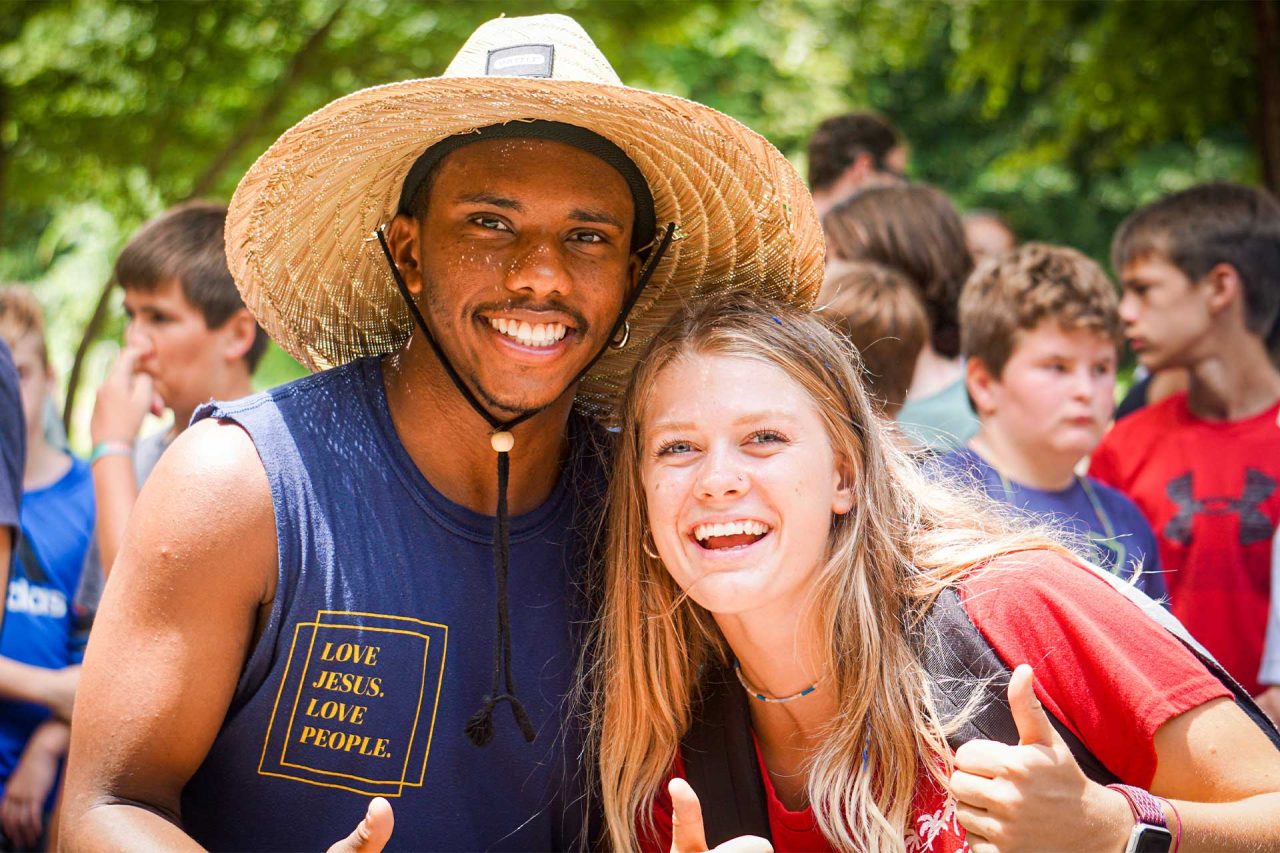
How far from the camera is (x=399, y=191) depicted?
2.93 metres

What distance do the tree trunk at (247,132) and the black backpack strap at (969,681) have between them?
6.96 meters

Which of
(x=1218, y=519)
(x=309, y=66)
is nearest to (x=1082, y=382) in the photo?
(x=1218, y=519)

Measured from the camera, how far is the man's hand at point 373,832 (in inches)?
79.7

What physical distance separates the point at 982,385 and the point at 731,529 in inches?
77.3

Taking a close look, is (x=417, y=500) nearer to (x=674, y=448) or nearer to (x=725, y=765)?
(x=674, y=448)

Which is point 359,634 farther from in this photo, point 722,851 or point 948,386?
point 948,386

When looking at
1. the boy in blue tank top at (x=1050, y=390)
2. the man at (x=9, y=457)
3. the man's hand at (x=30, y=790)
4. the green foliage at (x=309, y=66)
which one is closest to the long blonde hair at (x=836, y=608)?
the boy in blue tank top at (x=1050, y=390)

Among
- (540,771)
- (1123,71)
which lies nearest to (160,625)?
(540,771)

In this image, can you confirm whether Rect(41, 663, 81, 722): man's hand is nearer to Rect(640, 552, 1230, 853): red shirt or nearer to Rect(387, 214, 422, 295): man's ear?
Rect(387, 214, 422, 295): man's ear

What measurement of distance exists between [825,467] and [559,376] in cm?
57

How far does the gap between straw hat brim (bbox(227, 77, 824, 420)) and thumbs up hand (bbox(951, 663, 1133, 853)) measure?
1.29 m

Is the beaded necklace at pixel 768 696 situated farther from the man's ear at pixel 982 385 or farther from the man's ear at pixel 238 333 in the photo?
the man's ear at pixel 238 333

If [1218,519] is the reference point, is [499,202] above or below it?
above

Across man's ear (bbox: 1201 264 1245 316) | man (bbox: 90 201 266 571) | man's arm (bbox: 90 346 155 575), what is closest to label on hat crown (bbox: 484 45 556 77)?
man (bbox: 90 201 266 571)
